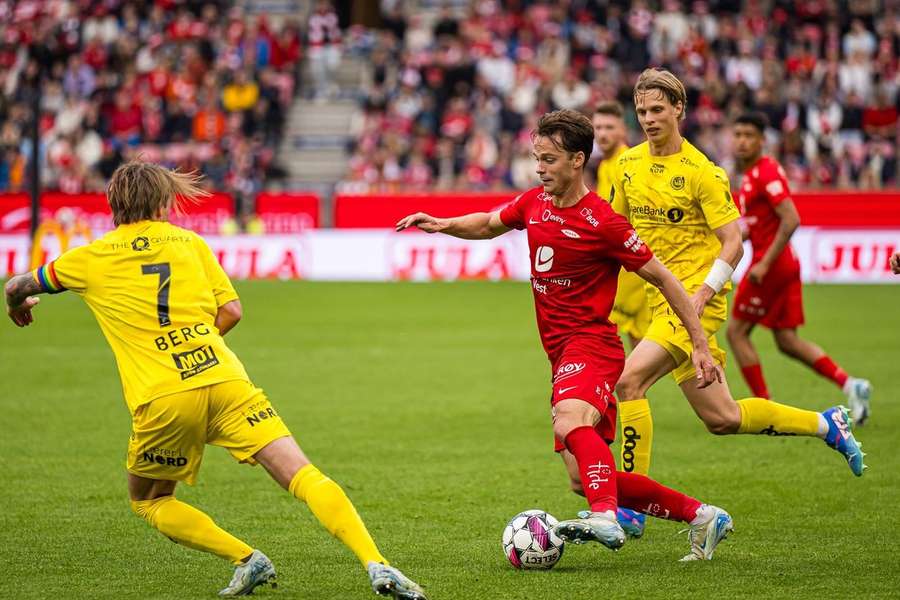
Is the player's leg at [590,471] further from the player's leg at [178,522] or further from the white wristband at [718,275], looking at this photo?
the player's leg at [178,522]

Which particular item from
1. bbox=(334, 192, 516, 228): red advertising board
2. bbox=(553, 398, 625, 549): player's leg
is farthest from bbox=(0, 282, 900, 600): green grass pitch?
bbox=(334, 192, 516, 228): red advertising board

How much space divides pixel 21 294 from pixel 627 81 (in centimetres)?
2320

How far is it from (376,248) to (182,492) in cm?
1548

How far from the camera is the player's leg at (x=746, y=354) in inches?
442

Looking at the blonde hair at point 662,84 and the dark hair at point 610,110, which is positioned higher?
the blonde hair at point 662,84

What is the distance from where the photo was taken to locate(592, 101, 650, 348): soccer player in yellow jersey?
9.09 metres

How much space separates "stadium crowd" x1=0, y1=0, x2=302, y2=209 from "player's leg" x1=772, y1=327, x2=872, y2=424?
18.0 meters

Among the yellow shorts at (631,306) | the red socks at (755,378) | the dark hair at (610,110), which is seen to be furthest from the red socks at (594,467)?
the red socks at (755,378)

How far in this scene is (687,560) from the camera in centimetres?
699

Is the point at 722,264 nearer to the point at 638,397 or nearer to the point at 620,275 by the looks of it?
the point at 638,397

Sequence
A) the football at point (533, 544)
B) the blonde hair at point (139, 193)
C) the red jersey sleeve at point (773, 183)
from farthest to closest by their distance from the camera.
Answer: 1. the red jersey sleeve at point (773, 183)
2. the football at point (533, 544)
3. the blonde hair at point (139, 193)

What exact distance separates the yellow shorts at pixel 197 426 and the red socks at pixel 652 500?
1.78 meters

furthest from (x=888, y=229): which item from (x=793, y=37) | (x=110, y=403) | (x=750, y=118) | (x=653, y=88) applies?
(x=653, y=88)

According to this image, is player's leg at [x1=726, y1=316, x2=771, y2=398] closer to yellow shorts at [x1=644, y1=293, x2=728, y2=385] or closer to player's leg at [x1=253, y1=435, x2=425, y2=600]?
yellow shorts at [x1=644, y1=293, x2=728, y2=385]
